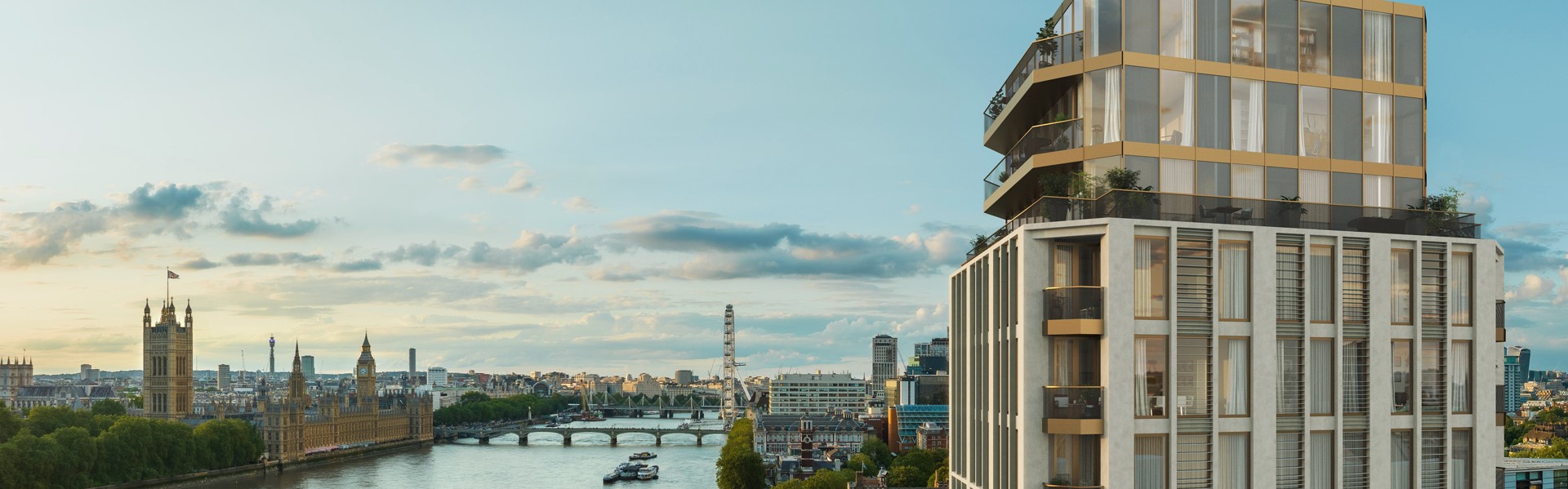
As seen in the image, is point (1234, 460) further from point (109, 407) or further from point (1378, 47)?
point (109, 407)

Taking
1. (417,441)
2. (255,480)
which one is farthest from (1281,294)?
(417,441)

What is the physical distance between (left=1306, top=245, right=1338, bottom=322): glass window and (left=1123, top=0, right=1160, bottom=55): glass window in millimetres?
3991

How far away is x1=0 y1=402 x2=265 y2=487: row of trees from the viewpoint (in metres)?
89.1

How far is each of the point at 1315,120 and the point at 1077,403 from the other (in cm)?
656

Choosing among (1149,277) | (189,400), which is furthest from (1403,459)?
(189,400)

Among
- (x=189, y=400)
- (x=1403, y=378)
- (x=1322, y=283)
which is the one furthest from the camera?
(x=189, y=400)

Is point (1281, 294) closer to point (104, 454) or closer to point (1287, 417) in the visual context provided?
point (1287, 417)

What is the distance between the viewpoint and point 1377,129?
21.7m

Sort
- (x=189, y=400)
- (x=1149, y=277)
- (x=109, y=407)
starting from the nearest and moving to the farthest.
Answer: (x=1149, y=277), (x=109, y=407), (x=189, y=400)

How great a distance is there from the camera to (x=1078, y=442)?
774 inches

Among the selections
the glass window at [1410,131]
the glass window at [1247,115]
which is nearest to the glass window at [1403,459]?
the glass window at [1410,131]

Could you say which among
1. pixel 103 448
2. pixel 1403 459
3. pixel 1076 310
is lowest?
pixel 103 448

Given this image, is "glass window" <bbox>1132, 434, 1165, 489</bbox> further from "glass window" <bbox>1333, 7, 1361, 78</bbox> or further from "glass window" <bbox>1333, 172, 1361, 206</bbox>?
"glass window" <bbox>1333, 7, 1361, 78</bbox>

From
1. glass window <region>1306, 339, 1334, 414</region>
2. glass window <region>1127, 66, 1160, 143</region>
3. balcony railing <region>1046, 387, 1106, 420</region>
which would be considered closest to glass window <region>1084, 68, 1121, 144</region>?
glass window <region>1127, 66, 1160, 143</region>
